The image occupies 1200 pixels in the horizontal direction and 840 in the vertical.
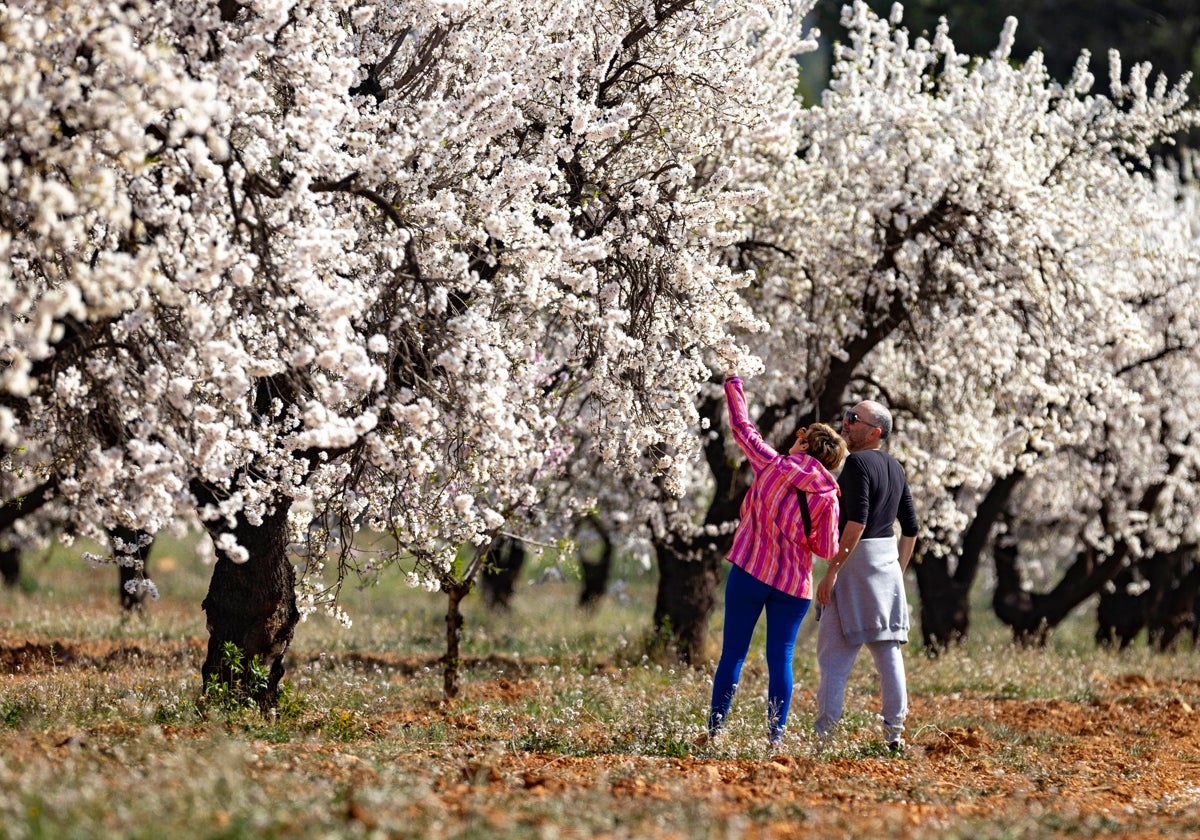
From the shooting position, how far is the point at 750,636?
27.3 feet

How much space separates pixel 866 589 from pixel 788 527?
0.75 meters

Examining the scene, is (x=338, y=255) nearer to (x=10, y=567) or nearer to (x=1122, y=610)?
(x=1122, y=610)

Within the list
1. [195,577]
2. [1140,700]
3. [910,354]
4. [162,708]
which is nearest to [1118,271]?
[910,354]

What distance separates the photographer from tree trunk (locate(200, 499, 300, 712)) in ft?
29.4

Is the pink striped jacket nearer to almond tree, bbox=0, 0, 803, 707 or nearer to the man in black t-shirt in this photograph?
the man in black t-shirt

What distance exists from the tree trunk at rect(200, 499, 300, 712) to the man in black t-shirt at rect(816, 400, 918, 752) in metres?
3.57

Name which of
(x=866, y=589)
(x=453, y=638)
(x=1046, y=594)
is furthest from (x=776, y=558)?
(x=1046, y=594)

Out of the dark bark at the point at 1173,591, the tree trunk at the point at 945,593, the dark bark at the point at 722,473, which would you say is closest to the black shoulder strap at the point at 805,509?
the dark bark at the point at 722,473

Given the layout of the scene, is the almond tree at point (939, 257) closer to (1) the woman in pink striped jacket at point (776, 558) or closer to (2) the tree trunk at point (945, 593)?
(1) the woman in pink striped jacket at point (776, 558)

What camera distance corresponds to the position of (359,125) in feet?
26.3

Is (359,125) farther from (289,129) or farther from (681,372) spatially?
(681,372)

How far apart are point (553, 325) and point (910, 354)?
4.62 meters

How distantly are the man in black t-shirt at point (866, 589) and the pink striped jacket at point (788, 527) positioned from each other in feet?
0.79

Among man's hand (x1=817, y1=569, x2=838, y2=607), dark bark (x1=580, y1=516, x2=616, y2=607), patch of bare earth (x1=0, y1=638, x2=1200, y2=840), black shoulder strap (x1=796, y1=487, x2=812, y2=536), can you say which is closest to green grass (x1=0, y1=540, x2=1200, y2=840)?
patch of bare earth (x1=0, y1=638, x2=1200, y2=840)
